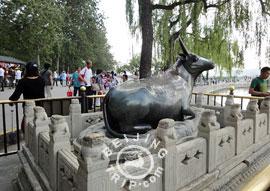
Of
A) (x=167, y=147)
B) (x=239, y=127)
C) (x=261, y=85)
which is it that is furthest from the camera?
(x=261, y=85)

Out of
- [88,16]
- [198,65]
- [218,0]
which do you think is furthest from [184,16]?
[88,16]

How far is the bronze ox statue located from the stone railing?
1.03 ft

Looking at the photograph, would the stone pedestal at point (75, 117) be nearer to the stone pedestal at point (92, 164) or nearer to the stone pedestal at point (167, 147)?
the stone pedestal at point (167, 147)

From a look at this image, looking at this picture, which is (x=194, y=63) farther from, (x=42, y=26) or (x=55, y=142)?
(x=42, y=26)

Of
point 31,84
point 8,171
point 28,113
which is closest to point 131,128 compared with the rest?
point 28,113

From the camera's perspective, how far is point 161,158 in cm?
207

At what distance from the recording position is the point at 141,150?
2.74 meters

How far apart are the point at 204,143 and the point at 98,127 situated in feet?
5.83

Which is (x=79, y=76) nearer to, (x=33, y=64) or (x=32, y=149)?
(x=33, y=64)

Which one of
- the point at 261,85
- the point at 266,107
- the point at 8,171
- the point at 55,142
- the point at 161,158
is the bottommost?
the point at 8,171

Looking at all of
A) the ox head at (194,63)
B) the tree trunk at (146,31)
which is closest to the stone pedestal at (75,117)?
the ox head at (194,63)

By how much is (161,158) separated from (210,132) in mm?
870

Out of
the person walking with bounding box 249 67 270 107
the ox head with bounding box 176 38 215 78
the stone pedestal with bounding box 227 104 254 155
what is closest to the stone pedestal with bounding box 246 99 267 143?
the stone pedestal with bounding box 227 104 254 155

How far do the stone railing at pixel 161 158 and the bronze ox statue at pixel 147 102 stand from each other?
0.32 metres
